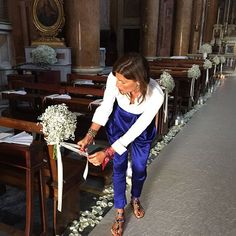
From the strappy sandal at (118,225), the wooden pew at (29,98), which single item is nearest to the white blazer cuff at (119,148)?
the strappy sandal at (118,225)

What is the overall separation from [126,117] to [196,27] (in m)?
14.5

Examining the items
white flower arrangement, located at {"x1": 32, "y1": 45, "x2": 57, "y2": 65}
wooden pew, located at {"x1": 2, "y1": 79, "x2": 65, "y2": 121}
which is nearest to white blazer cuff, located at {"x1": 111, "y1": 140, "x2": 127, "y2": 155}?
wooden pew, located at {"x1": 2, "y1": 79, "x2": 65, "y2": 121}

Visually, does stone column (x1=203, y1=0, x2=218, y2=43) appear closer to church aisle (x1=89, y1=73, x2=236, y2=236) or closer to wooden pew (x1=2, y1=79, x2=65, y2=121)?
church aisle (x1=89, y1=73, x2=236, y2=236)

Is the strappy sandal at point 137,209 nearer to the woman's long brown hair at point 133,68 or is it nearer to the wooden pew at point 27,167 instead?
the wooden pew at point 27,167

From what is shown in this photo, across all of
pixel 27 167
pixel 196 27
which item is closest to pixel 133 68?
pixel 27 167

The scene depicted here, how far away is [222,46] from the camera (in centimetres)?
1720

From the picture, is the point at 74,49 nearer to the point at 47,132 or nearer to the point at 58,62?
the point at 58,62

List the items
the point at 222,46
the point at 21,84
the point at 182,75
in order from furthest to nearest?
the point at 222,46 → the point at 182,75 → the point at 21,84

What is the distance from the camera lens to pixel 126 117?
7.00ft

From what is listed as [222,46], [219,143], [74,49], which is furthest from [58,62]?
[222,46]

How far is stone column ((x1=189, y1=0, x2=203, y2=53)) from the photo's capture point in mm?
15234

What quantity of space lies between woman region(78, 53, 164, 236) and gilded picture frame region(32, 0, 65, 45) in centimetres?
548

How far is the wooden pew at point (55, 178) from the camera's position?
2.04 metres

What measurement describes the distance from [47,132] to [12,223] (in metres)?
1.11
